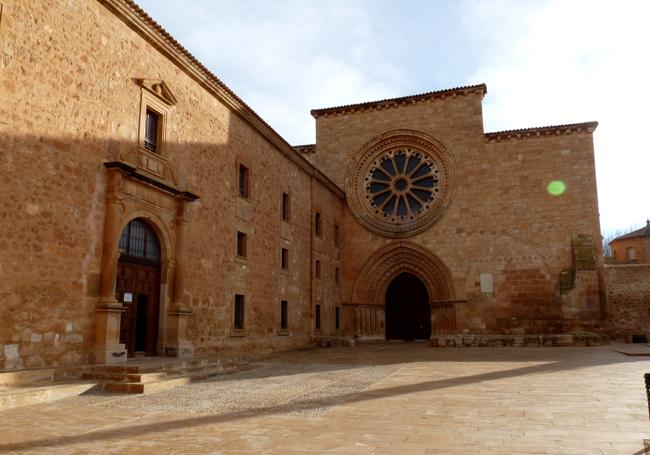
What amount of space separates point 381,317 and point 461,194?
21.4ft

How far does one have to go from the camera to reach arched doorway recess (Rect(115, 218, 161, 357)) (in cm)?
1073

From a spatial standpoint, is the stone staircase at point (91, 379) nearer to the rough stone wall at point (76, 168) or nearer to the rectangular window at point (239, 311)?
the rough stone wall at point (76, 168)

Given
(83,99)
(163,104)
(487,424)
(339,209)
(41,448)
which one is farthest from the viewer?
(339,209)

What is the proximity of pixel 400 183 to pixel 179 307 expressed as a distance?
14.2m

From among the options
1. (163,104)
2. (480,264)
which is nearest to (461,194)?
(480,264)

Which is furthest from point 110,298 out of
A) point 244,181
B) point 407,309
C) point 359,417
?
point 407,309

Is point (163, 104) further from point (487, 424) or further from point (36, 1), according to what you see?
point (487, 424)

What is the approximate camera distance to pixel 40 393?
7.16m

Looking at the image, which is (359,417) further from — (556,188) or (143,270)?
(556,188)

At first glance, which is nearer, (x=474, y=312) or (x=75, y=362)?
(x=75, y=362)

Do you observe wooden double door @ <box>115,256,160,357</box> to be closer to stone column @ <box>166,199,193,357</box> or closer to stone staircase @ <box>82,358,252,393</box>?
stone column @ <box>166,199,193,357</box>

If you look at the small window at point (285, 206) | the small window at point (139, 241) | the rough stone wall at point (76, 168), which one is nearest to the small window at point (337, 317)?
the small window at point (285, 206)

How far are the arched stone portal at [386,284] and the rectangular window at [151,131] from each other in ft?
43.6

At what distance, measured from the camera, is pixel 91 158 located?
9664 millimetres
